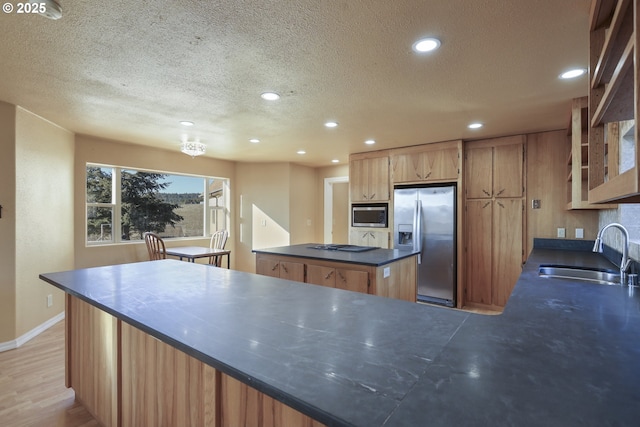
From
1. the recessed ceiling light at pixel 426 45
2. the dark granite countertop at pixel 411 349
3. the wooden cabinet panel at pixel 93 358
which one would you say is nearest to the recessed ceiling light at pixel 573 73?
the recessed ceiling light at pixel 426 45

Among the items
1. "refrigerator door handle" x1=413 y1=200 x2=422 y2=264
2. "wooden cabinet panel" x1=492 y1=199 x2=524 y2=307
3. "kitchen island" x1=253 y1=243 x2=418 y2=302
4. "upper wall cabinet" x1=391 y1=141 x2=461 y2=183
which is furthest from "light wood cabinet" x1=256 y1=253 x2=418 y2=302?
"upper wall cabinet" x1=391 y1=141 x2=461 y2=183

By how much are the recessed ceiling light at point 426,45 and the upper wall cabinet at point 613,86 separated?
73 cm

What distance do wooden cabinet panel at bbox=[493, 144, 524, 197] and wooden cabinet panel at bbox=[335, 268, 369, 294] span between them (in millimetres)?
2416

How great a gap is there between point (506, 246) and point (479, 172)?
1.00 metres

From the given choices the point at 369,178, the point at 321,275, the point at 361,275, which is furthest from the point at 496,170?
the point at 321,275

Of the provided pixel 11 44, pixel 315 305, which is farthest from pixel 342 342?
pixel 11 44

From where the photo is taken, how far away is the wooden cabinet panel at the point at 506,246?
12.8 feet

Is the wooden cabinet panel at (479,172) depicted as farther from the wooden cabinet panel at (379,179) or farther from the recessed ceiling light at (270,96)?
the recessed ceiling light at (270,96)

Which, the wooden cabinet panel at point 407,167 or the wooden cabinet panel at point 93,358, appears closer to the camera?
the wooden cabinet panel at point 93,358

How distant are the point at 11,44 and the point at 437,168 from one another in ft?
13.9

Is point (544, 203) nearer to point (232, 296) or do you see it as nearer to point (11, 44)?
point (232, 296)

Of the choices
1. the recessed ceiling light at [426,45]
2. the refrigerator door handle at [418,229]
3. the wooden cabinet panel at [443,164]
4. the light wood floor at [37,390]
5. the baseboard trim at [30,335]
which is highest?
the recessed ceiling light at [426,45]

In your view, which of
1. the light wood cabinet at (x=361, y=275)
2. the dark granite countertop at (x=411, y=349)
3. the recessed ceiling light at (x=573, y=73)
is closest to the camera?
the dark granite countertop at (x=411, y=349)

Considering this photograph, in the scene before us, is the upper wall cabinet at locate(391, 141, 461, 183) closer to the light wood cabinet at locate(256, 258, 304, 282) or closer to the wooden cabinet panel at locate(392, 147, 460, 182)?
the wooden cabinet panel at locate(392, 147, 460, 182)
